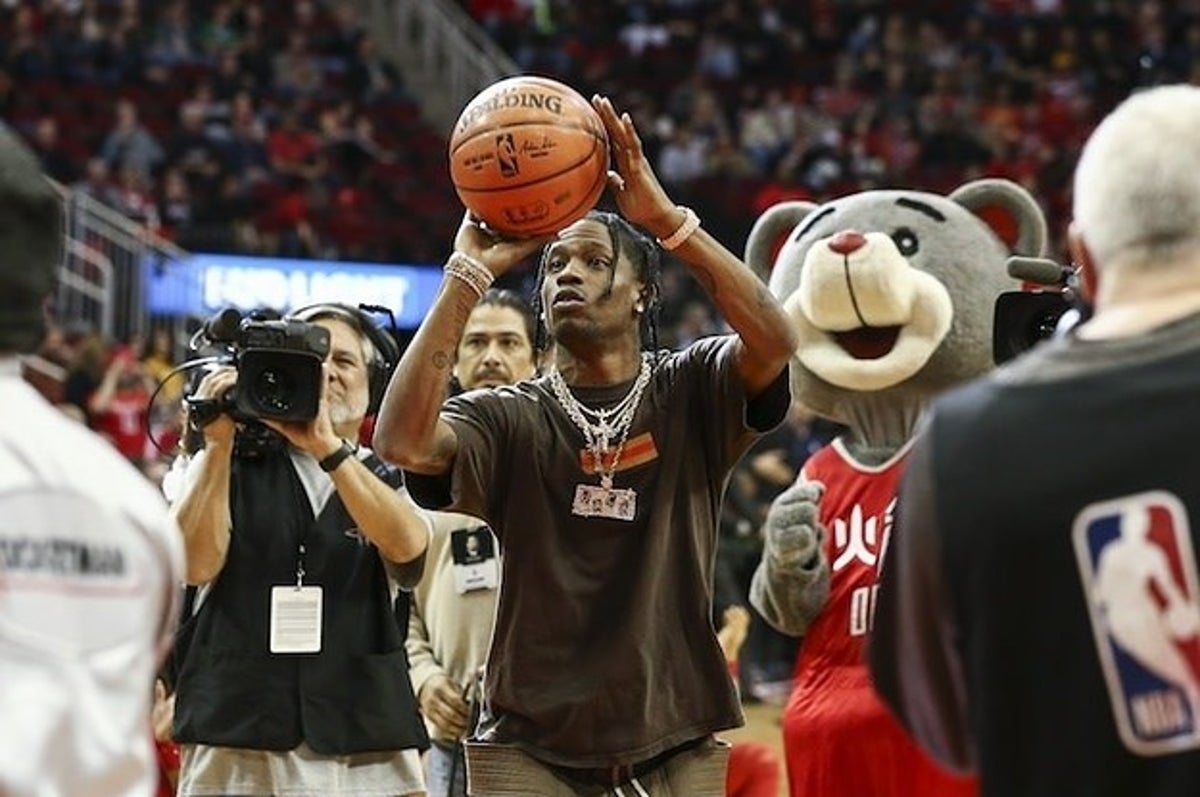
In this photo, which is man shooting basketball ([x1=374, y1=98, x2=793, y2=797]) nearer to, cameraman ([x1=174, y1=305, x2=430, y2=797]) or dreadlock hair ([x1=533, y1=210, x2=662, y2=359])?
dreadlock hair ([x1=533, y1=210, x2=662, y2=359])

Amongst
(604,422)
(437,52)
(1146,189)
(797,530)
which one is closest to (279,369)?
(604,422)

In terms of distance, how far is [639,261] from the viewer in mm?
4715

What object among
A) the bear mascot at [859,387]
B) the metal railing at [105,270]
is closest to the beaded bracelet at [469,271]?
the bear mascot at [859,387]

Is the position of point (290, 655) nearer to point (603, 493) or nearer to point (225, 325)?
point (225, 325)

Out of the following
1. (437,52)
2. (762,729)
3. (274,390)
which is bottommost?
(762,729)

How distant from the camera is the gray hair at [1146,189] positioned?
105 inches

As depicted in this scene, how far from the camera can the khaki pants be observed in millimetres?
4273

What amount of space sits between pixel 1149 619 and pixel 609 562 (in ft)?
6.24

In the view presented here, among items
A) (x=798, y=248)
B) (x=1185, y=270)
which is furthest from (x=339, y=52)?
(x=1185, y=270)

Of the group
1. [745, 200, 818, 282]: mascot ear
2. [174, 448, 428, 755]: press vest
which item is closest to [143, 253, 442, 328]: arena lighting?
[745, 200, 818, 282]: mascot ear

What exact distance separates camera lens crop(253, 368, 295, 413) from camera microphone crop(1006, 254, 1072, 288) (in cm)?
152

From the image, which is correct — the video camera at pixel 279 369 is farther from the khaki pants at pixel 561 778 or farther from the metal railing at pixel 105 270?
the metal railing at pixel 105 270

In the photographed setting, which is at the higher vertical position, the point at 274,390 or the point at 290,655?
the point at 274,390

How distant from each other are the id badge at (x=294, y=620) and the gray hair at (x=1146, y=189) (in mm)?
2514
